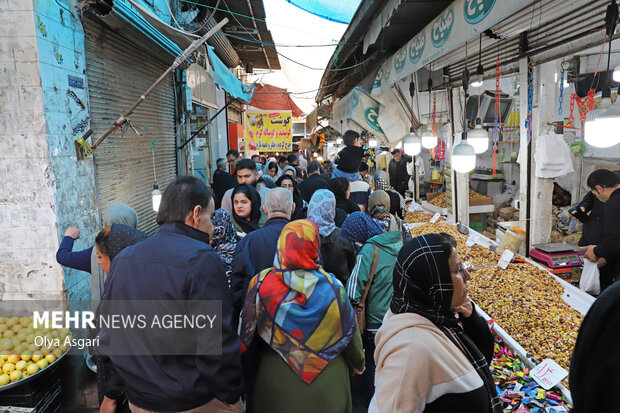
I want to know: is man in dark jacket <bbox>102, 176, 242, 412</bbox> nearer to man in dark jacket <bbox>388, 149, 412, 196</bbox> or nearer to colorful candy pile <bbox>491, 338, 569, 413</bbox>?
colorful candy pile <bbox>491, 338, 569, 413</bbox>

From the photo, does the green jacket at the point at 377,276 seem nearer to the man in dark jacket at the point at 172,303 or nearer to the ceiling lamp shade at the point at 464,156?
the man in dark jacket at the point at 172,303

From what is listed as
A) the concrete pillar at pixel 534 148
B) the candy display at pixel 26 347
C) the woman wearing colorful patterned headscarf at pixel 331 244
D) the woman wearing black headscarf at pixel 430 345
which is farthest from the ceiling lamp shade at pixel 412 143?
the candy display at pixel 26 347

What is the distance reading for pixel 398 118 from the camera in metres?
8.36

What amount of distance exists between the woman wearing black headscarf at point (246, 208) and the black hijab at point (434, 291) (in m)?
2.50

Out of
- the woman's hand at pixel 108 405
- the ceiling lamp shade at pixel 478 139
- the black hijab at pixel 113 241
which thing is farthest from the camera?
the ceiling lamp shade at pixel 478 139

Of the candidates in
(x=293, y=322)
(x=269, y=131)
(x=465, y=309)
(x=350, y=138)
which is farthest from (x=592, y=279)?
(x=269, y=131)

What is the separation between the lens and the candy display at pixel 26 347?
3.06 metres

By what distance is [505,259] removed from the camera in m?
4.98

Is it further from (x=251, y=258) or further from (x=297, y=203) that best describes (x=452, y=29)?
(x=251, y=258)

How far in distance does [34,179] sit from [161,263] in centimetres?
243

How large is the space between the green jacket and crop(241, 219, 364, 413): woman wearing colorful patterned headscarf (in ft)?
2.25

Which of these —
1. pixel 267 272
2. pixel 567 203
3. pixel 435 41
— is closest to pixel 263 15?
pixel 435 41

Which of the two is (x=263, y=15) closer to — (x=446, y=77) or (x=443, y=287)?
(x=446, y=77)

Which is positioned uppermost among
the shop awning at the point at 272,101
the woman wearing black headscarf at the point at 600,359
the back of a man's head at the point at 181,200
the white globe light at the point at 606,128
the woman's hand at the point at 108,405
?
the shop awning at the point at 272,101
